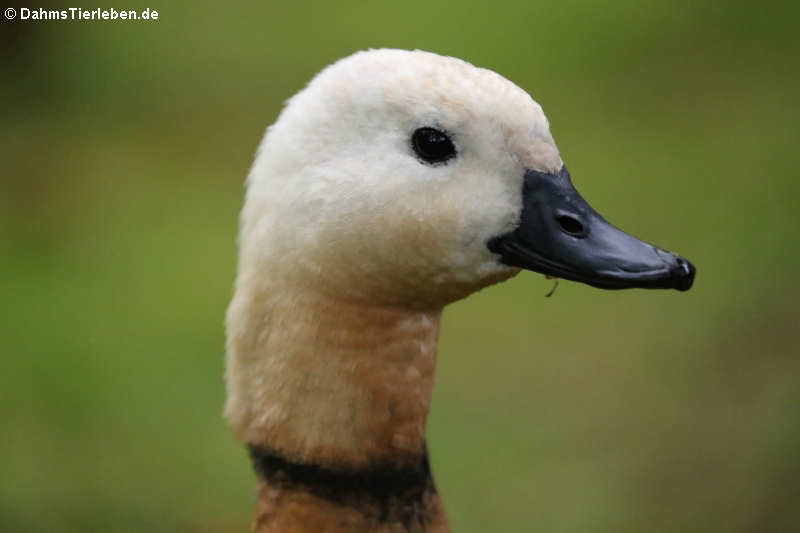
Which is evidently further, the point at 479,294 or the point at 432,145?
the point at 479,294

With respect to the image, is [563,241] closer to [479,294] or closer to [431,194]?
[431,194]

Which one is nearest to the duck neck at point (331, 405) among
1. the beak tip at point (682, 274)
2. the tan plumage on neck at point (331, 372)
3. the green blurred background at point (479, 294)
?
the tan plumage on neck at point (331, 372)

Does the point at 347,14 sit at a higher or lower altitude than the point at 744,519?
higher

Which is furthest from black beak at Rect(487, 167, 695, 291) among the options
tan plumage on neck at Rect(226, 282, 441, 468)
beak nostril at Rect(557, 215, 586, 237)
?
tan plumage on neck at Rect(226, 282, 441, 468)

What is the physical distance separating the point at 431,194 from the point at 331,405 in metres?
0.23

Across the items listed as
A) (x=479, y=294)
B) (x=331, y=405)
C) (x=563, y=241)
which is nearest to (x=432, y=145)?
(x=563, y=241)

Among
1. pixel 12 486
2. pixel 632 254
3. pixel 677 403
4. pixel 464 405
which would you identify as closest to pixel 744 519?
pixel 677 403

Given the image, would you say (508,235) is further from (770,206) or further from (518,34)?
(518,34)

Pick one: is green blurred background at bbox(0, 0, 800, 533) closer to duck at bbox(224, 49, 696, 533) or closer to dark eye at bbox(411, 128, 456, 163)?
duck at bbox(224, 49, 696, 533)

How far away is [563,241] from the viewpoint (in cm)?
91

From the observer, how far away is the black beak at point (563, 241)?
0.89 metres

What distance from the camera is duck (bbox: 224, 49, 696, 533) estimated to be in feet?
2.94

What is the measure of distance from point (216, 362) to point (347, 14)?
1781mm

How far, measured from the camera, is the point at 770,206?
284 centimetres
